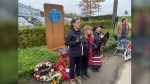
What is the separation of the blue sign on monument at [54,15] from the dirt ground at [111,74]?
2.48 metres

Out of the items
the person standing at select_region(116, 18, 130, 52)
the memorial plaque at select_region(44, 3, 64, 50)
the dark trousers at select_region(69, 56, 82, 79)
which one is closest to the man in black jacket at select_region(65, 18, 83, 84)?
the dark trousers at select_region(69, 56, 82, 79)

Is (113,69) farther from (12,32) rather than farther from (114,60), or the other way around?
(12,32)

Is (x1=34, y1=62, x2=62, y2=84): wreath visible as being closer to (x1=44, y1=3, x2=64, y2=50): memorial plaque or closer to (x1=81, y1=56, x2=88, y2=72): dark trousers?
(x1=81, y1=56, x2=88, y2=72): dark trousers

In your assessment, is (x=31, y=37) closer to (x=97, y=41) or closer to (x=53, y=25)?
(x=53, y=25)

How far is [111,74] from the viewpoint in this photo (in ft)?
13.8

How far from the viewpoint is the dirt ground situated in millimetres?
3726

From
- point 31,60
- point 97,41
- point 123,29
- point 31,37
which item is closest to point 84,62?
point 97,41

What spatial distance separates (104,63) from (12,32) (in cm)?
478

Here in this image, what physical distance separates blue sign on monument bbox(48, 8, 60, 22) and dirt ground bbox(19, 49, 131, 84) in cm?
248

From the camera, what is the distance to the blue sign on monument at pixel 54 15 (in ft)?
18.2

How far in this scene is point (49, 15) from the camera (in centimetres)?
549

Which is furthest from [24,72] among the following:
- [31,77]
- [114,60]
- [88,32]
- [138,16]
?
[138,16]

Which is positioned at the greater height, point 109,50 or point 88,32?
point 88,32

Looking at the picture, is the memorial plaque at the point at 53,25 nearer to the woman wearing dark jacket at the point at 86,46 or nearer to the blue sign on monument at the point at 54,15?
the blue sign on monument at the point at 54,15
